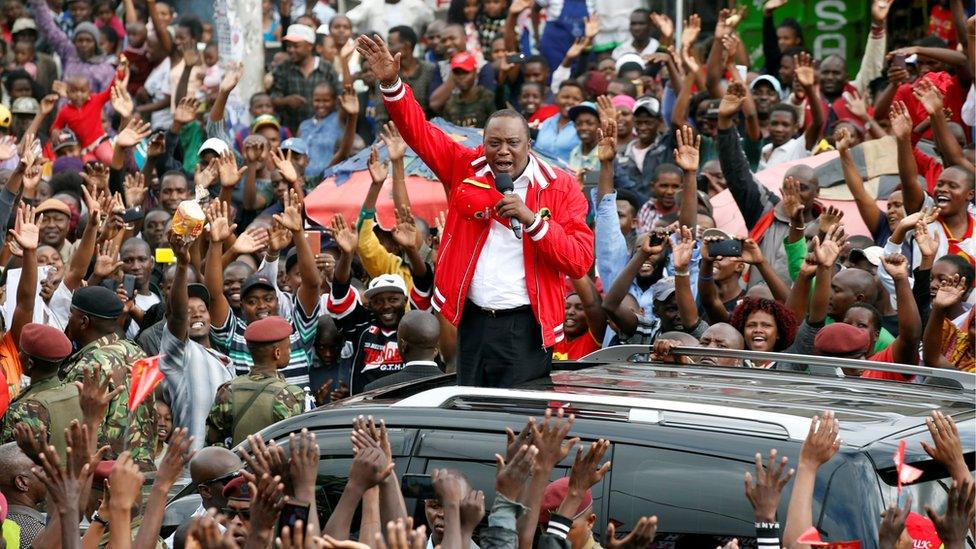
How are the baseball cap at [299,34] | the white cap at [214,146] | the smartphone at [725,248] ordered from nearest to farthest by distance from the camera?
1. the smartphone at [725,248]
2. the white cap at [214,146]
3. the baseball cap at [299,34]

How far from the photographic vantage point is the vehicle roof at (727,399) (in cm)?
480

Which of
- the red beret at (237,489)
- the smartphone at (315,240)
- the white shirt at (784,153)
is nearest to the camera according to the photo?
the red beret at (237,489)

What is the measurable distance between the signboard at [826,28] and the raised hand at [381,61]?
30.1ft

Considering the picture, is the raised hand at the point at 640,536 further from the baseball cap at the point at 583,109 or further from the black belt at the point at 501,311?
the baseball cap at the point at 583,109

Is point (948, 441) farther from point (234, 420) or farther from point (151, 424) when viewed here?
point (151, 424)

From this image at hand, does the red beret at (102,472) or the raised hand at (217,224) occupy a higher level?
the raised hand at (217,224)

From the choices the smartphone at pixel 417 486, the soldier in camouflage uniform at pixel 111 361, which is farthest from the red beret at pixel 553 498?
the soldier in camouflage uniform at pixel 111 361

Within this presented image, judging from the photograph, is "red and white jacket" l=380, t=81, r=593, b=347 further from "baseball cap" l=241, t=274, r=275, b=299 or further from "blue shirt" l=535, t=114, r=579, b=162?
"blue shirt" l=535, t=114, r=579, b=162

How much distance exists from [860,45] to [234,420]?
32.0 feet

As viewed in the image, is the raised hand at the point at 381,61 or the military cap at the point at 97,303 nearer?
the raised hand at the point at 381,61

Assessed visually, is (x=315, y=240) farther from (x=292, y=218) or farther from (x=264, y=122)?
(x=264, y=122)

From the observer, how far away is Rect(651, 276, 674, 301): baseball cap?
879 cm

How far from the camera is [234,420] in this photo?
7.39 meters

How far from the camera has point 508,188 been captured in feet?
20.7
